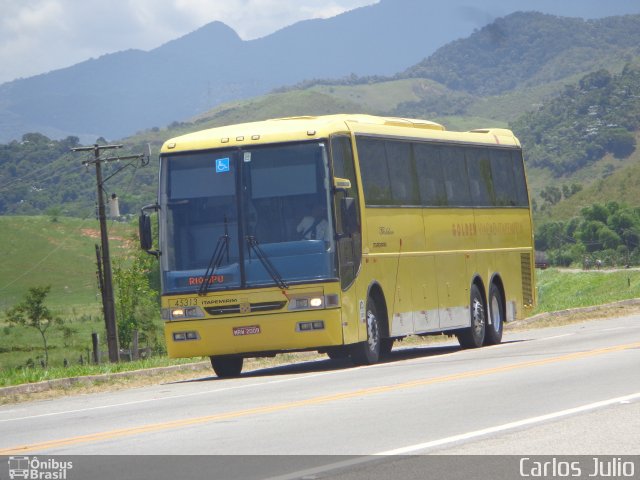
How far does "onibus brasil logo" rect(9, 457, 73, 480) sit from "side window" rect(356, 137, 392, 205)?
1167 cm

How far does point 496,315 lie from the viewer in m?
28.1

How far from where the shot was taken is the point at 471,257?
27.0 m

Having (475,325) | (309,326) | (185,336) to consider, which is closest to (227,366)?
(185,336)

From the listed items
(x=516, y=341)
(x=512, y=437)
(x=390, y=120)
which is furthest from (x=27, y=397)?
(x=512, y=437)

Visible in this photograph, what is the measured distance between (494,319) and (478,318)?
81 centimetres

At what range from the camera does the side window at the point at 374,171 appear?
2272 centimetres

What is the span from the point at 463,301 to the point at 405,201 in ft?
9.68

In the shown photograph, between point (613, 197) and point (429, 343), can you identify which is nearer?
point (429, 343)

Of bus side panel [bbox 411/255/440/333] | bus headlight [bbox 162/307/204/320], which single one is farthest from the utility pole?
bus headlight [bbox 162/307/204/320]

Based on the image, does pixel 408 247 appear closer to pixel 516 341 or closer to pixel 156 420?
pixel 516 341

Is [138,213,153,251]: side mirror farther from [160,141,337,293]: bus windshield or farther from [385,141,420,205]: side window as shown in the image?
[385,141,420,205]: side window

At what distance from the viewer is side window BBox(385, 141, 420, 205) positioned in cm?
2388

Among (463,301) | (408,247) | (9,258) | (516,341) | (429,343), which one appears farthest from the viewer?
(9,258)

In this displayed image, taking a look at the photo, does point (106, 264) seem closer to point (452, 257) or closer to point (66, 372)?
point (66, 372)
